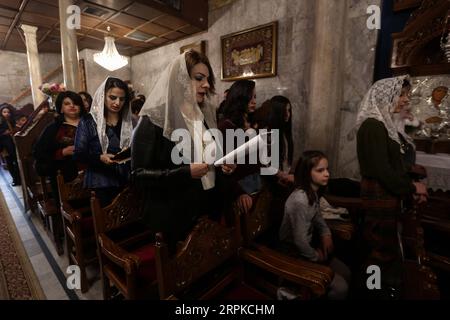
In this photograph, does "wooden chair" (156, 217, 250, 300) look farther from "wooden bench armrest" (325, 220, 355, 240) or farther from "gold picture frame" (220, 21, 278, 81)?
"gold picture frame" (220, 21, 278, 81)

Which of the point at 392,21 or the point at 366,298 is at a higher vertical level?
the point at 392,21

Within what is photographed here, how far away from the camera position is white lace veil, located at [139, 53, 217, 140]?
126 centimetres

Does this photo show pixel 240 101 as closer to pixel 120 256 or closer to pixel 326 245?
pixel 326 245

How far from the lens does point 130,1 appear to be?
A: 438 cm

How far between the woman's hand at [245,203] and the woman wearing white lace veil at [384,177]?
940 mm

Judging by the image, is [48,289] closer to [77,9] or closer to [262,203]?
[262,203]

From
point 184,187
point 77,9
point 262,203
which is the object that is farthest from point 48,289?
point 77,9

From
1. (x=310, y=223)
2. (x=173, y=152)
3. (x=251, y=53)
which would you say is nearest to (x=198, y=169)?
(x=173, y=152)

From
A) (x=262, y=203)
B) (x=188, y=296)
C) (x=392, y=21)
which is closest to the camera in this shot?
(x=188, y=296)

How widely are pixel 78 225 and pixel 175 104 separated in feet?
4.55

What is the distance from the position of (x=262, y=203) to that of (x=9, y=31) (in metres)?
8.25

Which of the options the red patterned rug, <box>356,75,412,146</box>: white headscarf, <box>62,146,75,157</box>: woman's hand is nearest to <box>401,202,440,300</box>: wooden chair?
<box>356,75,412,146</box>: white headscarf

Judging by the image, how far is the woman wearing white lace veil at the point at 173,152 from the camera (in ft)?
4.10

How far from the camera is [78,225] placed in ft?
6.34
